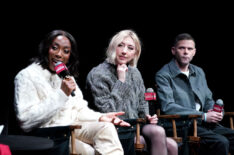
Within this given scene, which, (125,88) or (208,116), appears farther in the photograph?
(208,116)

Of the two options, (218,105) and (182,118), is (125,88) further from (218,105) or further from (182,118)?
(218,105)

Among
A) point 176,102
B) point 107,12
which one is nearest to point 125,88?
point 176,102

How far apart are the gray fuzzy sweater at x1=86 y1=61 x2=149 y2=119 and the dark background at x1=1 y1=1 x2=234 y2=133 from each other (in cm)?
38

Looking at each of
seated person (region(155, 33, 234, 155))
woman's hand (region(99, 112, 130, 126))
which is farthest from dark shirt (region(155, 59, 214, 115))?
woman's hand (region(99, 112, 130, 126))

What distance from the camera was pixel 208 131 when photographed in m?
3.19

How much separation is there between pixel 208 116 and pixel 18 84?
177cm

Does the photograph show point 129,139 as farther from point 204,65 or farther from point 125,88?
point 204,65

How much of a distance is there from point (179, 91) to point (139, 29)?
3.39 ft

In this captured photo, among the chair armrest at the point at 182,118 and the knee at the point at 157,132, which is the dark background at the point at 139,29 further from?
the knee at the point at 157,132

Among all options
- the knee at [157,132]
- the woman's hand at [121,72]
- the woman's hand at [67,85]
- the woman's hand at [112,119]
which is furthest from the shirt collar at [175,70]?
the woman's hand at [67,85]

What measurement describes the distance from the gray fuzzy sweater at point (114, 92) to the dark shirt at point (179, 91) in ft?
0.98

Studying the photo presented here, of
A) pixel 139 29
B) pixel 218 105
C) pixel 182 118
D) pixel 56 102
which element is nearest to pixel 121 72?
pixel 182 118

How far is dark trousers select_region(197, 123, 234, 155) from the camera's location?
309 centimetres

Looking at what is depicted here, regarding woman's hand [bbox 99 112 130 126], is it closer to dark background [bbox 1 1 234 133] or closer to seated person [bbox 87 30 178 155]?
seated person [bbox 87 30 178 155]
